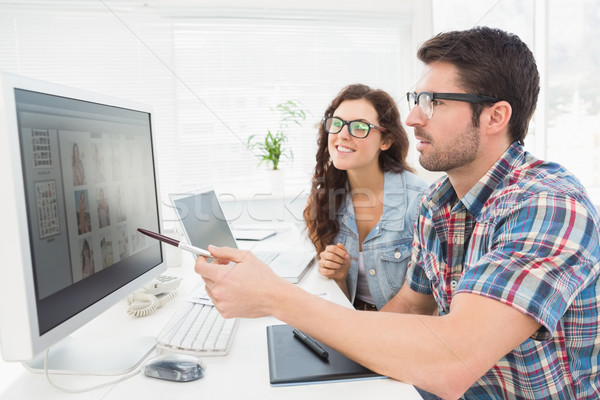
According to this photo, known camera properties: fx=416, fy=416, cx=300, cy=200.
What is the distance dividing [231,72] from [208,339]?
2.62m

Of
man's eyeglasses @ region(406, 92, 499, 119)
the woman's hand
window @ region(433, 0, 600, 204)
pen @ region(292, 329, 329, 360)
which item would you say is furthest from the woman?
window @ region(433, 0, 600, 204)

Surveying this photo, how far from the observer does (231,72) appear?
3096 mm

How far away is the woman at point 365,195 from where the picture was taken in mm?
1481

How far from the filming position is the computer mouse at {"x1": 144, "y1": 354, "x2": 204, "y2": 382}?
678 millimetres

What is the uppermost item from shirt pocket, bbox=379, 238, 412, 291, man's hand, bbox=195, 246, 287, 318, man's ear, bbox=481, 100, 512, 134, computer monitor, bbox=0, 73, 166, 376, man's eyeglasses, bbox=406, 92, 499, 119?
man's eyeglasses, bbox=406, 92, 499, 119

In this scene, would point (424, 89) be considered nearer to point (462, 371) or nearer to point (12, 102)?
point (462, 371)

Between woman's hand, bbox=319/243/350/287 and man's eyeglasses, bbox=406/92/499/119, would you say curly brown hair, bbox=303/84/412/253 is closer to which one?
woman's hand, bbox=319/243/350/287

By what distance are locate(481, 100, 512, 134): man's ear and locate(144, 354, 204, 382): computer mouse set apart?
81 centimetres

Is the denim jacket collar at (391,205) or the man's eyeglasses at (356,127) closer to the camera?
the denim jacket collar at (391,205)

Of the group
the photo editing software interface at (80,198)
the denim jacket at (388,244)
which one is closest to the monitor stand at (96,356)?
the photo editing software interface at (80,198)

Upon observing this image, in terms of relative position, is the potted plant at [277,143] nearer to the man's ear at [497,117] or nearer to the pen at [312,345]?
the man's ear at [497,117]

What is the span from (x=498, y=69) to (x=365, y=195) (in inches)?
31.9

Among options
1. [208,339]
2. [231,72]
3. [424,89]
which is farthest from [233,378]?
[231,72]

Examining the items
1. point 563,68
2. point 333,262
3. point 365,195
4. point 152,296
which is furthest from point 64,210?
point 563,68
